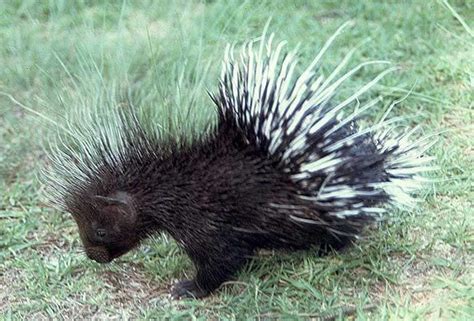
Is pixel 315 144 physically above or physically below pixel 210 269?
above

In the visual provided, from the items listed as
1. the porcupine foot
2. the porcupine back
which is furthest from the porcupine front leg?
the porcupine back

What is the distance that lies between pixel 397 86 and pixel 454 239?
3.33ft

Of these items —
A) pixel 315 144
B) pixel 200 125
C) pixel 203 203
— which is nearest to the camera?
pixel 315 144

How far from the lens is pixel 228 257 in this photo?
2.45 m

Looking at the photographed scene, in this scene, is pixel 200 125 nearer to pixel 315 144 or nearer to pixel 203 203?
pixel 203 203

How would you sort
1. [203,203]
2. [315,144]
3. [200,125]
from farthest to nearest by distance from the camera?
[200,125] < [203,203] < [315,144]

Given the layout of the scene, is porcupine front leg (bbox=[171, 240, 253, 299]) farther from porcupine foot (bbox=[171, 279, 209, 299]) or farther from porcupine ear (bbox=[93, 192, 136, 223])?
porcupine ear (bbox=[93, 192, 136, 223])

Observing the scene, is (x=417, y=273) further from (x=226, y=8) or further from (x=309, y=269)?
(x=226, y=8)

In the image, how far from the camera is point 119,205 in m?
2.42

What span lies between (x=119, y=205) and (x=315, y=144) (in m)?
0.59

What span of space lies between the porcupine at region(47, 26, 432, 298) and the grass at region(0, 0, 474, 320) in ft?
0.39

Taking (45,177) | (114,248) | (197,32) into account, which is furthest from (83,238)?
(197,32)

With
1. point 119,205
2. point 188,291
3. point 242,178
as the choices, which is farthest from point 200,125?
point 188,291

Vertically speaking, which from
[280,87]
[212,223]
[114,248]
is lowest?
[114,248]
